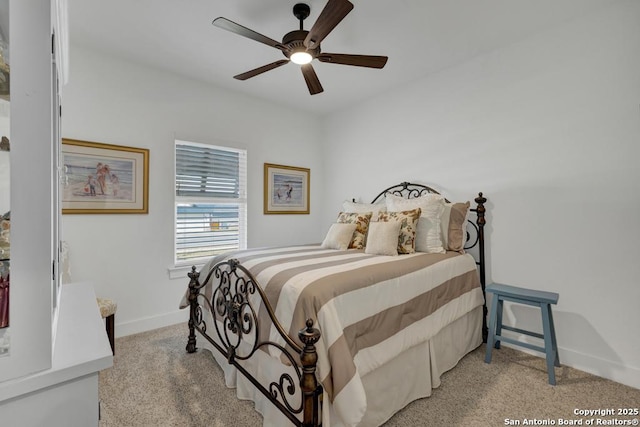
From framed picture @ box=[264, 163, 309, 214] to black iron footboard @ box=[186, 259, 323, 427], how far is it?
175 cm

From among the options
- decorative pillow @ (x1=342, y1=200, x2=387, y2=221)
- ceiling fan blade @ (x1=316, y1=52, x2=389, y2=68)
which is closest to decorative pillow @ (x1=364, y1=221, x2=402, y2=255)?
decorative pillow @ (x1=342, y1=200, x2=387, y2=221)

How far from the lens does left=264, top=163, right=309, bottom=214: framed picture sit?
396 cm

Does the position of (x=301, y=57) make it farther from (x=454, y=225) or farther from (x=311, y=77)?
(x=454, y=225)

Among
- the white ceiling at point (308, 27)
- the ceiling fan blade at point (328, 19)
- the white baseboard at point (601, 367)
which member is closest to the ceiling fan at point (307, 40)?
the ceiling fan blade at point (328, 19)

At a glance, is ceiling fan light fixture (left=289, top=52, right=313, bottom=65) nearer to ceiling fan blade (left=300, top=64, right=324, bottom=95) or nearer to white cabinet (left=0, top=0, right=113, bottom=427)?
ceiling fan blade (left=300, top=64, right=324, bottom=95)

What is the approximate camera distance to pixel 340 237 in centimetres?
293

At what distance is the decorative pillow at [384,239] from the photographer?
2.54 metres

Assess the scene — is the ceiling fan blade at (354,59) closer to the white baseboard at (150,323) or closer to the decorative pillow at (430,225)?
the decorative pillow at (430,225)

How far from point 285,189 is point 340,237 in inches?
59.5

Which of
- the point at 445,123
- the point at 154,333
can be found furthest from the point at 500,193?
the point at 154,333

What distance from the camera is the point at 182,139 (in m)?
3.23

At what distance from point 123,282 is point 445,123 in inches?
142

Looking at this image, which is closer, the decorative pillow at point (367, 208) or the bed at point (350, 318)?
the bed at point (350, 318)

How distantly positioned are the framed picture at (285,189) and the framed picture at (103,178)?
1.43 m
